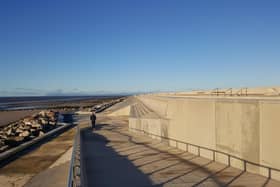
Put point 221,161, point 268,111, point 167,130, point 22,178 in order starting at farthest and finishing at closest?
point 167,130 < point 221,161 < point 22,178 < point 268,111

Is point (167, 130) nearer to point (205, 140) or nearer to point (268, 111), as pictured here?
point (205, 140)

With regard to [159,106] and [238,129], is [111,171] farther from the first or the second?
[159,106]

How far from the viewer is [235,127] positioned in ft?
33.4

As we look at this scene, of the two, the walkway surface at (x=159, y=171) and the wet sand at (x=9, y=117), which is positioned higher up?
the walkway surface at (x=159, y=171)

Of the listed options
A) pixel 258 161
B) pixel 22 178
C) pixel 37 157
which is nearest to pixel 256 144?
pixel 258 161

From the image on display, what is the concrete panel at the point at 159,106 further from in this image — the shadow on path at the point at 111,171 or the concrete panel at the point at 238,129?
the concrete panel at the point at 238,129

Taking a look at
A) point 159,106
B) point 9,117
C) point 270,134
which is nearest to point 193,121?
point 270,134

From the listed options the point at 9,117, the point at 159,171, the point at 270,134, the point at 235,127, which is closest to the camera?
the point at 270,134

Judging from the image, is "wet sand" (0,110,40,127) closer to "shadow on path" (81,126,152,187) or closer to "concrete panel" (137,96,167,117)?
"concrete panel" (137,96,167,117)

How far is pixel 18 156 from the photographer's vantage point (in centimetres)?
1328

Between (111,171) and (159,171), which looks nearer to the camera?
(159,171)

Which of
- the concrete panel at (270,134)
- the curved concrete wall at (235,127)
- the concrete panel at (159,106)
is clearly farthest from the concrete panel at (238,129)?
the concrete panel at (159,106)

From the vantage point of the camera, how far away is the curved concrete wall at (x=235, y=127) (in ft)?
28.6

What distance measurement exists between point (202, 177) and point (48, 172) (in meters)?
4.83
